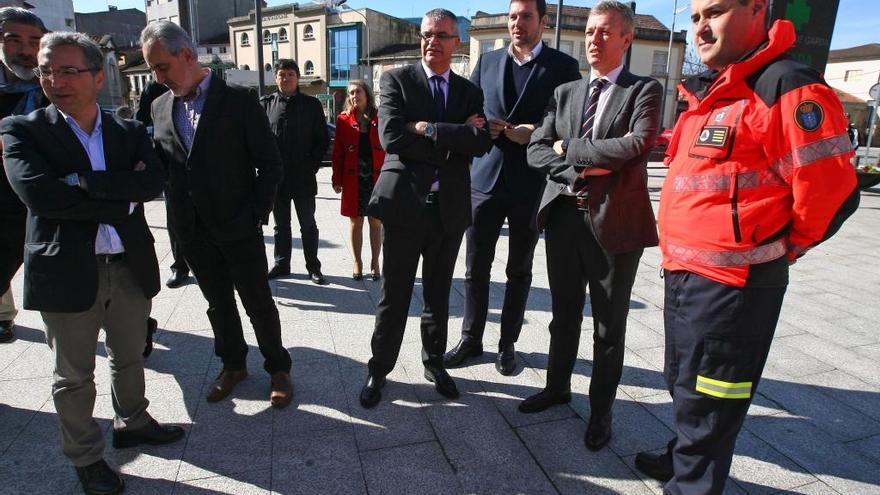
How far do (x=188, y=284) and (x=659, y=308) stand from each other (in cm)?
458

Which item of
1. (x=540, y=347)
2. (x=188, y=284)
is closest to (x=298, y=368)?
(x=540, y=347)

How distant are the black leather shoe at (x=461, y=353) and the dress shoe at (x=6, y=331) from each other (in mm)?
3191

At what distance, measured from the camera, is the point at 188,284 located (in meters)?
4.98

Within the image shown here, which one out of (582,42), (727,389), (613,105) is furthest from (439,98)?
(582,42)

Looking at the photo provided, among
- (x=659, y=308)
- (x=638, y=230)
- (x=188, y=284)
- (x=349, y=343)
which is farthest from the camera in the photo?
(x=188, y=284)

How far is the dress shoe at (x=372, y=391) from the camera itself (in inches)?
115

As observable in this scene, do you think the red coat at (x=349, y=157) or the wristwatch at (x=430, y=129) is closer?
the wristwatch at (x=430, y=129)

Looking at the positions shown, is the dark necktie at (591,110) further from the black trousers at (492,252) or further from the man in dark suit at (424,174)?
the black trousers at (492,252)

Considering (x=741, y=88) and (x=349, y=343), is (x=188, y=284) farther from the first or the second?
(x=741, y=88)

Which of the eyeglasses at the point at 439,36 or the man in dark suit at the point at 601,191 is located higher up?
the eyeglasses at the point at 439,36

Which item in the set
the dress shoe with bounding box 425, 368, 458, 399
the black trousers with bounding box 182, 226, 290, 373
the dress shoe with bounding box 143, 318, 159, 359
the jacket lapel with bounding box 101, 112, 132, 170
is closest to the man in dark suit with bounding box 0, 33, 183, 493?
the jacket lapel with bounding box 101, 112, 132, 170

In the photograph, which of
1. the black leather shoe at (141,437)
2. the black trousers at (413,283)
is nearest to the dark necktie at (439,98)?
the black trousers at (413,283)

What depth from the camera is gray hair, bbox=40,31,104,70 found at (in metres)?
2.06

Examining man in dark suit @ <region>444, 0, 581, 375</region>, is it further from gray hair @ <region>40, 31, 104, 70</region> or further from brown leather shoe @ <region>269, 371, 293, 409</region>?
gray hair @ <region>40, 31, 104, 70</region>
